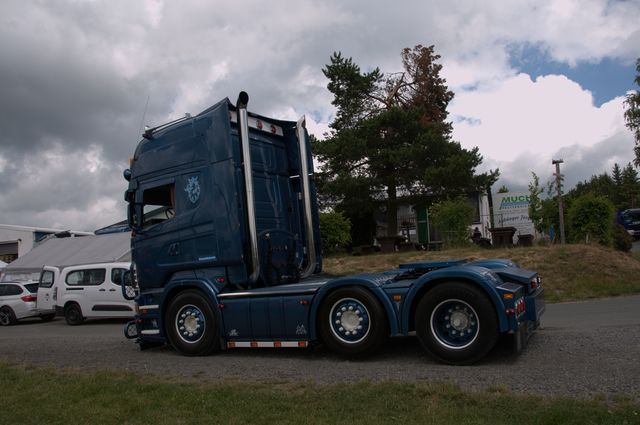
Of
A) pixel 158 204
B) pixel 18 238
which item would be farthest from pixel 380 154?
pixel 18 238

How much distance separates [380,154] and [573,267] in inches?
448

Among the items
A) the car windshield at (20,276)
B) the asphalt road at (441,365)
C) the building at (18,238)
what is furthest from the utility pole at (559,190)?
the building at (18,238)

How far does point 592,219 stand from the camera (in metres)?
18.8

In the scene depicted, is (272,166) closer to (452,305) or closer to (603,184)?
(452,305)

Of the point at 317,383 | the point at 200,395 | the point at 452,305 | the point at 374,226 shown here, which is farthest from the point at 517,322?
the point at 374,226

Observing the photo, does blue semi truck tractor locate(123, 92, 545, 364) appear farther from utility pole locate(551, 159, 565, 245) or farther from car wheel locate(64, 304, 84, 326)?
utility pole locate(551, 159, 565, 245)

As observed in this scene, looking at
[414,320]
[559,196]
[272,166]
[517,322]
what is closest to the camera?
[517,322]

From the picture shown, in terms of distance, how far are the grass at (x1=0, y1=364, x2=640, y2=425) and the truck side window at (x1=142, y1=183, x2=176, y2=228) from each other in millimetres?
3190

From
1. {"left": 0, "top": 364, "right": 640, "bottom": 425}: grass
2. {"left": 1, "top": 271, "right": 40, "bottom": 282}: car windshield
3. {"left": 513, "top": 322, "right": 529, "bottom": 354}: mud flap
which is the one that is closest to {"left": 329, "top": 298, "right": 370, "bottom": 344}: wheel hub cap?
{"left": 0, "top": 364, "right": 640, "bottom": 425}: grass

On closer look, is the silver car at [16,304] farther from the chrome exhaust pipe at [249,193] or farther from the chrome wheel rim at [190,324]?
the chrome exhaust pipe at [249,193]

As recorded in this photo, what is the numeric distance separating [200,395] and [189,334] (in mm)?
2973

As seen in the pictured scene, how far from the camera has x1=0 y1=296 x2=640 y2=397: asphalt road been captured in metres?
5.63

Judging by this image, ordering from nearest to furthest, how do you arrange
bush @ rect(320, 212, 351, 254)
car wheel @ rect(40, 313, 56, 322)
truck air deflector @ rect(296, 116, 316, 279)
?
1. truck air deflector @ rect(296, 116, 316, 279)
2. car wheel @ rect(40, 313, 56, 322)
3. bush @ rect(320, 212, 351, 254)

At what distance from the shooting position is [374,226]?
101 ft
